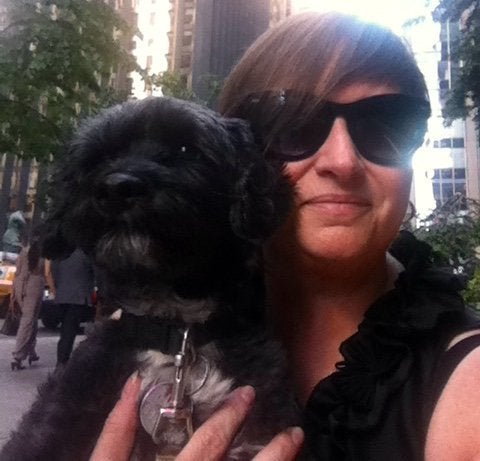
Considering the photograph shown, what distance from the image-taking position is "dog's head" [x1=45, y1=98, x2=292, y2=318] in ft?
6.19

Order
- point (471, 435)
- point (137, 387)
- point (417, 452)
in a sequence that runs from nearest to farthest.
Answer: point (471, 435)
point (417, 452)
point (137, 387)

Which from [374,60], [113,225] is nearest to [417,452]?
[113,225]

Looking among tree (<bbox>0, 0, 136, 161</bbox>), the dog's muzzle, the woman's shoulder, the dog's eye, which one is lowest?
the woman's shoulder

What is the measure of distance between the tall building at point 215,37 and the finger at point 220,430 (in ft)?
37.3

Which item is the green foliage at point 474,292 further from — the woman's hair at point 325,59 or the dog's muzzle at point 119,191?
the dog's muzzle at point 119,191

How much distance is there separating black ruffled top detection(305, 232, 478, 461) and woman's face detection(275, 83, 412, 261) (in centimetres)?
17

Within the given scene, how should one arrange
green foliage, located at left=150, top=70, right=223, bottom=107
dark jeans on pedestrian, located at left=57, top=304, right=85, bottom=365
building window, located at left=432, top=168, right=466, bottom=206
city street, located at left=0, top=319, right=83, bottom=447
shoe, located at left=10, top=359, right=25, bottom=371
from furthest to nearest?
building window, located at left=432, top=168, right=466, bottom=206, green foliage, located at left=150, top=70, right=223, bottom=107, shoe, located at left=10, top=359, right=25, bottom=371, dark jeans on pedestrian, located at left=57, top=304, right=85, bottom=365, city street, located at left=0, top=319, right=83, bottom=447

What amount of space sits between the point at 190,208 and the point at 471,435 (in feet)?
2.90

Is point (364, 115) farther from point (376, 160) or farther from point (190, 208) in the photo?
point (190, 208)

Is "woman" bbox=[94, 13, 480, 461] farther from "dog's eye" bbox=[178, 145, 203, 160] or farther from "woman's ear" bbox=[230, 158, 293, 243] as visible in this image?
"dog's eye" bbox=[178, 145, 203, 160]

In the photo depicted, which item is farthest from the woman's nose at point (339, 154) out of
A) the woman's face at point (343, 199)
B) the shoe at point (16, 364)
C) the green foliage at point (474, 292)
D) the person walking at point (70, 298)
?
the shoe at point (16, 364)

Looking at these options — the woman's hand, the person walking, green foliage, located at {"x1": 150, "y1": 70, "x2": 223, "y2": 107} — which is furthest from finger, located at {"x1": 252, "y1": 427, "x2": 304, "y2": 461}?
the person walking

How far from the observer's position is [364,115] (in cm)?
206

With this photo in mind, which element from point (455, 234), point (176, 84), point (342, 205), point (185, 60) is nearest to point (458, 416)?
point (342, 205)
